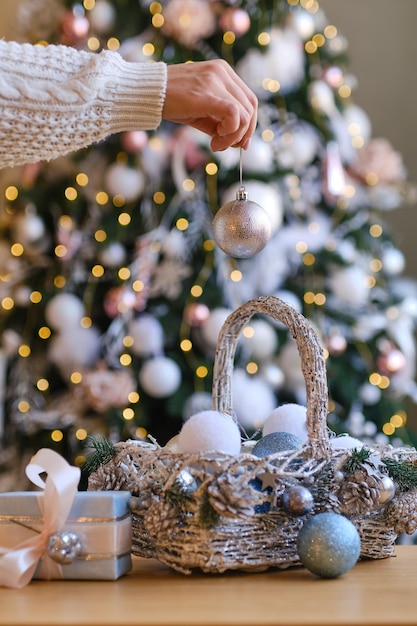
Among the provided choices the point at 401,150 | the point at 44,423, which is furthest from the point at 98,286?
the point at 401,150

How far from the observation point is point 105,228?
2.51 metres

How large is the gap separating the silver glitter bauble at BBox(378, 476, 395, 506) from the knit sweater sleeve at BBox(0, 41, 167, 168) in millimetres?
487

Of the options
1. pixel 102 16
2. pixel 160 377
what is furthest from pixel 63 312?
pixel 102 16

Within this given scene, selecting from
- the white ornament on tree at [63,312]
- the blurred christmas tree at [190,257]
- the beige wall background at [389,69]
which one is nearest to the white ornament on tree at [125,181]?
the blurred christmas tree at [190,257]

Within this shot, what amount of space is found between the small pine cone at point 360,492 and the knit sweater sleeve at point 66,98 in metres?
0.47

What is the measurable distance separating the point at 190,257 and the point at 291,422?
4.84 feet

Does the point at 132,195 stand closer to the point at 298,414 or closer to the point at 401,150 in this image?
the point at 401,150

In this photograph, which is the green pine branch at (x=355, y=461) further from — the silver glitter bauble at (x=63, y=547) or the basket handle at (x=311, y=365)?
the silver glitter bauble at (x=63, y=547)

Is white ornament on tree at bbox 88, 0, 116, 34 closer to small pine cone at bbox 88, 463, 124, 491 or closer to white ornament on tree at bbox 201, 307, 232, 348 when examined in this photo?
white ornament on tree at bbox 201, 307, 232, 348

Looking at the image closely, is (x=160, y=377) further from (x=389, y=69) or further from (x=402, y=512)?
(x=389, y=69)

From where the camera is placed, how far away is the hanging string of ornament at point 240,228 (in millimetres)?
1057

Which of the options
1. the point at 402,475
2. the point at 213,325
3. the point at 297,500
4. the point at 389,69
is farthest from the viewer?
the point at 389,69

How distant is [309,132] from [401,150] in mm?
665

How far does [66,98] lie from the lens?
0.93 meters
